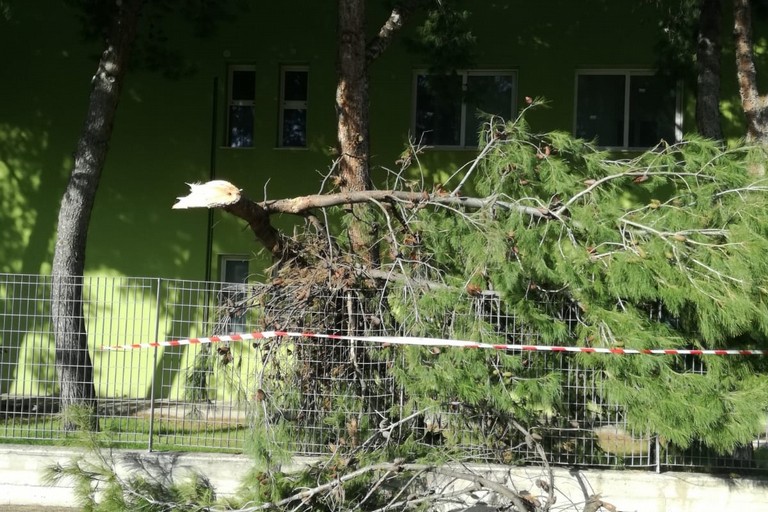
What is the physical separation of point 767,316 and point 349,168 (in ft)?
15.2

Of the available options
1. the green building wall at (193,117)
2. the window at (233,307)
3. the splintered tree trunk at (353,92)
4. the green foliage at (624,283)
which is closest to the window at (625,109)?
the green building wall at (193,117)

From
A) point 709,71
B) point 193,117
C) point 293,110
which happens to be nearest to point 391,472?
point 709,71

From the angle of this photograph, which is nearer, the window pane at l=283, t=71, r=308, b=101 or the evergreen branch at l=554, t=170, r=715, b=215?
the evergreen branch at l=554, t=170, r=715, b=215

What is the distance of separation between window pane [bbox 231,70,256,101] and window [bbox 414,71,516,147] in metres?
2.63

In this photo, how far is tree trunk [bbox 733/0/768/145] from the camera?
347 inches

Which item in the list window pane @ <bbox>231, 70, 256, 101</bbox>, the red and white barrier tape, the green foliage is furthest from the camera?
window pane @ <bbox>231, 70, 256, 101</bbox>

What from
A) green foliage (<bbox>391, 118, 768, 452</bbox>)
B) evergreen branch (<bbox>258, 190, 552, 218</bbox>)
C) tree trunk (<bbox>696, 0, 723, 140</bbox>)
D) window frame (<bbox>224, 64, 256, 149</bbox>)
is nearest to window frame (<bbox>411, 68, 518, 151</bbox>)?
window frame (<bbox>224, 64, 256, 149</bbox>)

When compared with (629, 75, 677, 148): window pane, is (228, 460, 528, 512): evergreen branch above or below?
below

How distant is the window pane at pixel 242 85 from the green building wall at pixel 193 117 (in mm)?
270

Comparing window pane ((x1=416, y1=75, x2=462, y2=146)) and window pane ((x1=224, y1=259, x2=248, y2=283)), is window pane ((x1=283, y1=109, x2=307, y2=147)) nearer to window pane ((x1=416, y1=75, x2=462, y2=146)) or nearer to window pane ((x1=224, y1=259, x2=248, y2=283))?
window pane ((x1=416, y1=75, x2=462, y2=146))

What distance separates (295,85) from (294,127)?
0.69 meters

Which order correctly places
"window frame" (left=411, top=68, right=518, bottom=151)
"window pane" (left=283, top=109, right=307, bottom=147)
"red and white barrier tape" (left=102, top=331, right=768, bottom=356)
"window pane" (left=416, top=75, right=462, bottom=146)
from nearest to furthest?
"red and white barrier tape" (left=102, top=331, right=768, bottom=356), "window frame" (left=411, top=68, right=518, bottom=151), "window pane" (left=416, top=75, right=462, bottom=146), "window pane" (left=283, top=109, right=307, bottom=147)

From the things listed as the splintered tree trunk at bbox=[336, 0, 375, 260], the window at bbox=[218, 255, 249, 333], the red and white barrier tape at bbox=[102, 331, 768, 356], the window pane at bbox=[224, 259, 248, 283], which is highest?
the splintered tree trunk at bbox=[336, 0, 375, 260]

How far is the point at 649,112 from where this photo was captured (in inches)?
486
